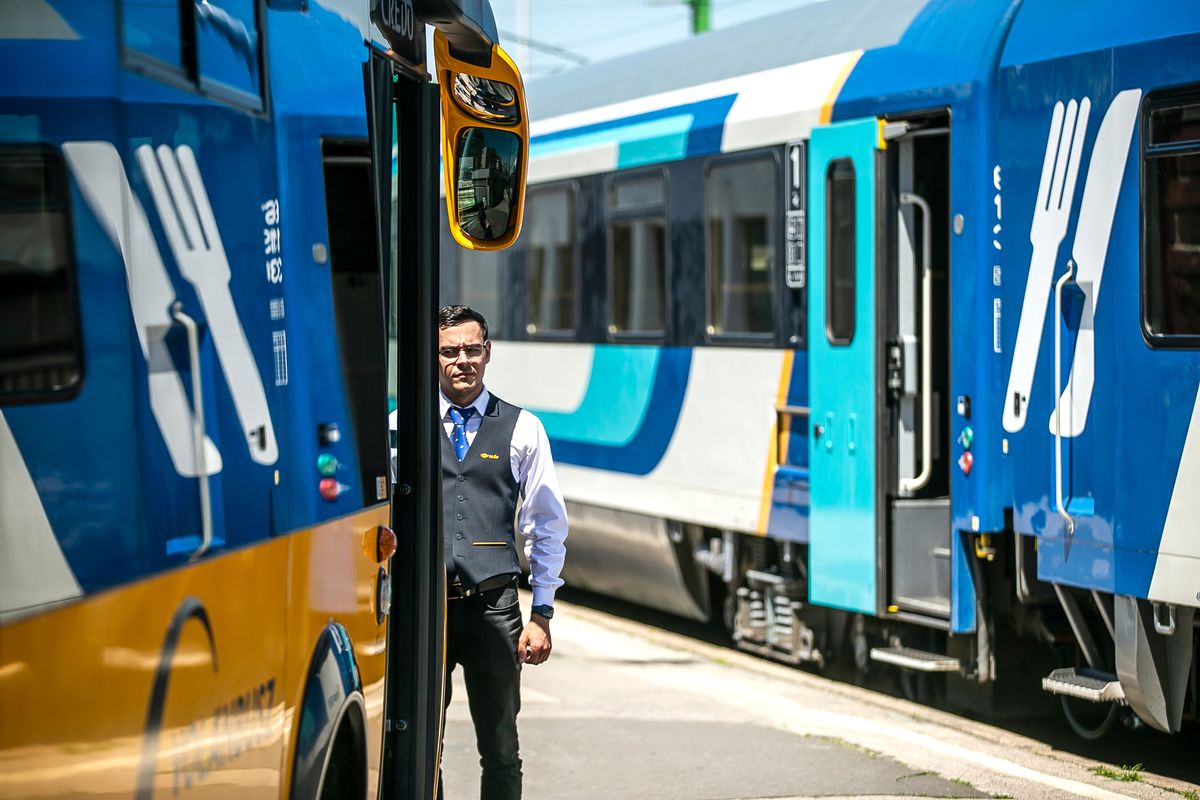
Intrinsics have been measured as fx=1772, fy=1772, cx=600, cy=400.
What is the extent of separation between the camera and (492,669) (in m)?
5.50

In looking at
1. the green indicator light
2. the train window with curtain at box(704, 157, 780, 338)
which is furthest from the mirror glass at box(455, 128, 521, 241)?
the train window with curtain at box(704, 157, 780, 338)

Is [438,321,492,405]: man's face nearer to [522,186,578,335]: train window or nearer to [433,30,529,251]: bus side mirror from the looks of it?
[433,30,529,251]: bus side mirror

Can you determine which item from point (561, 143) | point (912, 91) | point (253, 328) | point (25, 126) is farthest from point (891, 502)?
point (25, 126)

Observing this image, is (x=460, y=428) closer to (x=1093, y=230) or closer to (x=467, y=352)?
(x=467, y=352)

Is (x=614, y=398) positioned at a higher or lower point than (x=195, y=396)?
lower

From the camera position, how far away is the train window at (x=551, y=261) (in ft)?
40.5

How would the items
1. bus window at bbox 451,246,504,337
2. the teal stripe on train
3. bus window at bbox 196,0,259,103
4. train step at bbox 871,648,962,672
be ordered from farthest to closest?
1. bus window at bbox 451,246,504,337
2. the teal stripe on train
3. train step at bbox 871,648,962,672
4. bus window at bbox 196,0,259,103

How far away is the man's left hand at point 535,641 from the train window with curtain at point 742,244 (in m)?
4.85

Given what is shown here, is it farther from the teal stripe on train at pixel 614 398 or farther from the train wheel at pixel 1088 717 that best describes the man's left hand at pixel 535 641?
the teal stripe on train at pixel 614 398

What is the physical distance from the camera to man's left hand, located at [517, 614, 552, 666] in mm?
5426

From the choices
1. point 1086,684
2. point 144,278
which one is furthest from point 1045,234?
point 144,278

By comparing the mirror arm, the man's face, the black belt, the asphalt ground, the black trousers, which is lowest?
the asphalt ground

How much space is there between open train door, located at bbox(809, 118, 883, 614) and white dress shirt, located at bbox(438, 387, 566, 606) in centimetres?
378

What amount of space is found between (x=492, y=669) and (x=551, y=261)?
7.33 meters
